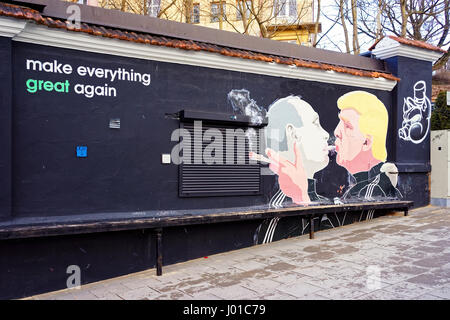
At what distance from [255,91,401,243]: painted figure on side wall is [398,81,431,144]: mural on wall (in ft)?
2.06

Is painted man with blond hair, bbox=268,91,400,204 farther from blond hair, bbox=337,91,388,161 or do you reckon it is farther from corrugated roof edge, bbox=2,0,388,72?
corrugated roof edge, bbox=2,0,388,72

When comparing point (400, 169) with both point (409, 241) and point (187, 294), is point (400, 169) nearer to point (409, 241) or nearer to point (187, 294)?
point (409, 241)

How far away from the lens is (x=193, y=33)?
7.24m

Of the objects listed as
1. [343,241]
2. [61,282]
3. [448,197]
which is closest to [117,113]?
[61,282]

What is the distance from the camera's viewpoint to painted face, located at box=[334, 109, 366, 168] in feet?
29.0

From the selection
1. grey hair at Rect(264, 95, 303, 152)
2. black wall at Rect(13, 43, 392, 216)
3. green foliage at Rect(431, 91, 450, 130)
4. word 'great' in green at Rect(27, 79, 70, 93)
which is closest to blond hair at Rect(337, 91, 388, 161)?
grey hair at Rect(264, 95, 303, 152)

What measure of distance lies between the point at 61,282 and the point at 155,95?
3.29m

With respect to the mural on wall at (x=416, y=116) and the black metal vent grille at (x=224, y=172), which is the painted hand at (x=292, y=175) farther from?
the mural on wall at (x=416, y=116)

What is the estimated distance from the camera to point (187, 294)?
17.1 feet

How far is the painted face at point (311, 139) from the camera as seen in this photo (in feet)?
27.1

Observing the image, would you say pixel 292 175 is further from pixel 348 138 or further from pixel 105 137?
pixel 105 137

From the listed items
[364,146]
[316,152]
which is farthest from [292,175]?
[364,146]

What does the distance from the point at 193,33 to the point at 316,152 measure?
12.0 feet
